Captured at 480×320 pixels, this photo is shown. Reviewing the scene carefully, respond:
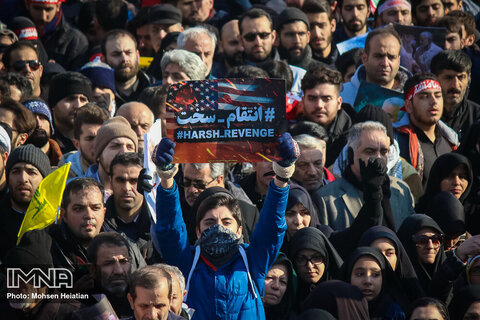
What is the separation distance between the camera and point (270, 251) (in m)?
7.62

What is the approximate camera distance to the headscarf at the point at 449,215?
9.54m

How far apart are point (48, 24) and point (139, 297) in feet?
21.8

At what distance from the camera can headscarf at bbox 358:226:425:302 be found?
862cm

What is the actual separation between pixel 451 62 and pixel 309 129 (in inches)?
92.5

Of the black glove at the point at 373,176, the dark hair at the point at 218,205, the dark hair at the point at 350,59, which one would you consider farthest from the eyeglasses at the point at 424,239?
the dark hair at the point at 350,59

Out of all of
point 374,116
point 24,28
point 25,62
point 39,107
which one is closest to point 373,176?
point 374,116

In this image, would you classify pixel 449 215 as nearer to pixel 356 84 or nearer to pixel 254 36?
pixel 356 84

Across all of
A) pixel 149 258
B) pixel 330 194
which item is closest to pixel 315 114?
pixel 330 194

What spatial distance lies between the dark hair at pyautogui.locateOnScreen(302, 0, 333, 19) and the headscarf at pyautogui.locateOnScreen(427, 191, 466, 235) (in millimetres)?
4081

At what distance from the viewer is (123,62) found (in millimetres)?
11641

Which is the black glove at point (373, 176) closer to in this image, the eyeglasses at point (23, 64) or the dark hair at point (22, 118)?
the dark hair at point (22, 118)

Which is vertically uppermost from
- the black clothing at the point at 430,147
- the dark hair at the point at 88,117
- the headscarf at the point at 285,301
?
the dark hair at the point at 88,117

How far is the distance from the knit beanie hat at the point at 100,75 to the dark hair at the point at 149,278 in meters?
4.25

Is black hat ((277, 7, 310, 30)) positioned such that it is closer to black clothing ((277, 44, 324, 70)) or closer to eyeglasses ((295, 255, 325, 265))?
black clothing ((277, 44, 324, 70))
